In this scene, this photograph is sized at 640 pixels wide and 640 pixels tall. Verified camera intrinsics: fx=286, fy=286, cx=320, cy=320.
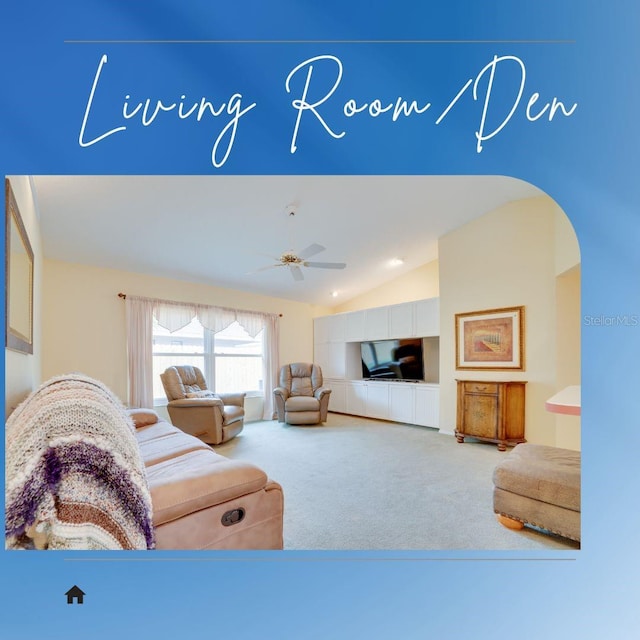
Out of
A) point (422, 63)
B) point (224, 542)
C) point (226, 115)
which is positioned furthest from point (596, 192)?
point (224, 542)

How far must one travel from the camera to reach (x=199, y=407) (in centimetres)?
238

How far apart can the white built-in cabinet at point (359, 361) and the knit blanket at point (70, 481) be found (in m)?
3.80

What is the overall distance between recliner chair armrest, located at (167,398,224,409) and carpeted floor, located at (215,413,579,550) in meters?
0.36

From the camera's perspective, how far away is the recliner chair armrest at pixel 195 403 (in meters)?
2.14

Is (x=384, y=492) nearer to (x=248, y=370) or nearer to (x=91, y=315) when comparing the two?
(x=91, y=315)

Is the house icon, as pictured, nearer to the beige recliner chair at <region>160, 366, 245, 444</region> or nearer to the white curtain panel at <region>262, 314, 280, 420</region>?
the beige recliner chair at <region>160, 366, 245, 444</region>

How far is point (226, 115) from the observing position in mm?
868

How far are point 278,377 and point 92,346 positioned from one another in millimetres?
2563

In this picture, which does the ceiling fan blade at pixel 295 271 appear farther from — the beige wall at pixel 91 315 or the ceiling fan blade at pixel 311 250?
the beige wall at pixel 91 315

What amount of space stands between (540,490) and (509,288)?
1.73 m

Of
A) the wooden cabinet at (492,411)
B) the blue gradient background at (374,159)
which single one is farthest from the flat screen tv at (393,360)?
the blue gradient background at (374,159)

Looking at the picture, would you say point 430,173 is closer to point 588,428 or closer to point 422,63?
point 422,63

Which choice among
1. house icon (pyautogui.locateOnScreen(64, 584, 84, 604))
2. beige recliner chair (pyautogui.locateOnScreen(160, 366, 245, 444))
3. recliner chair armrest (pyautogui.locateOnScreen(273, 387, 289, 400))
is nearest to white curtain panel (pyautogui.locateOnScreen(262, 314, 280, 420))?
recliner chair armrest (pyautogui.locateOnScreen(273, 387, 289, 400))

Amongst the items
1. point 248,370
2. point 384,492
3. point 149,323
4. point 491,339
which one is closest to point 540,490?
point 384,492
